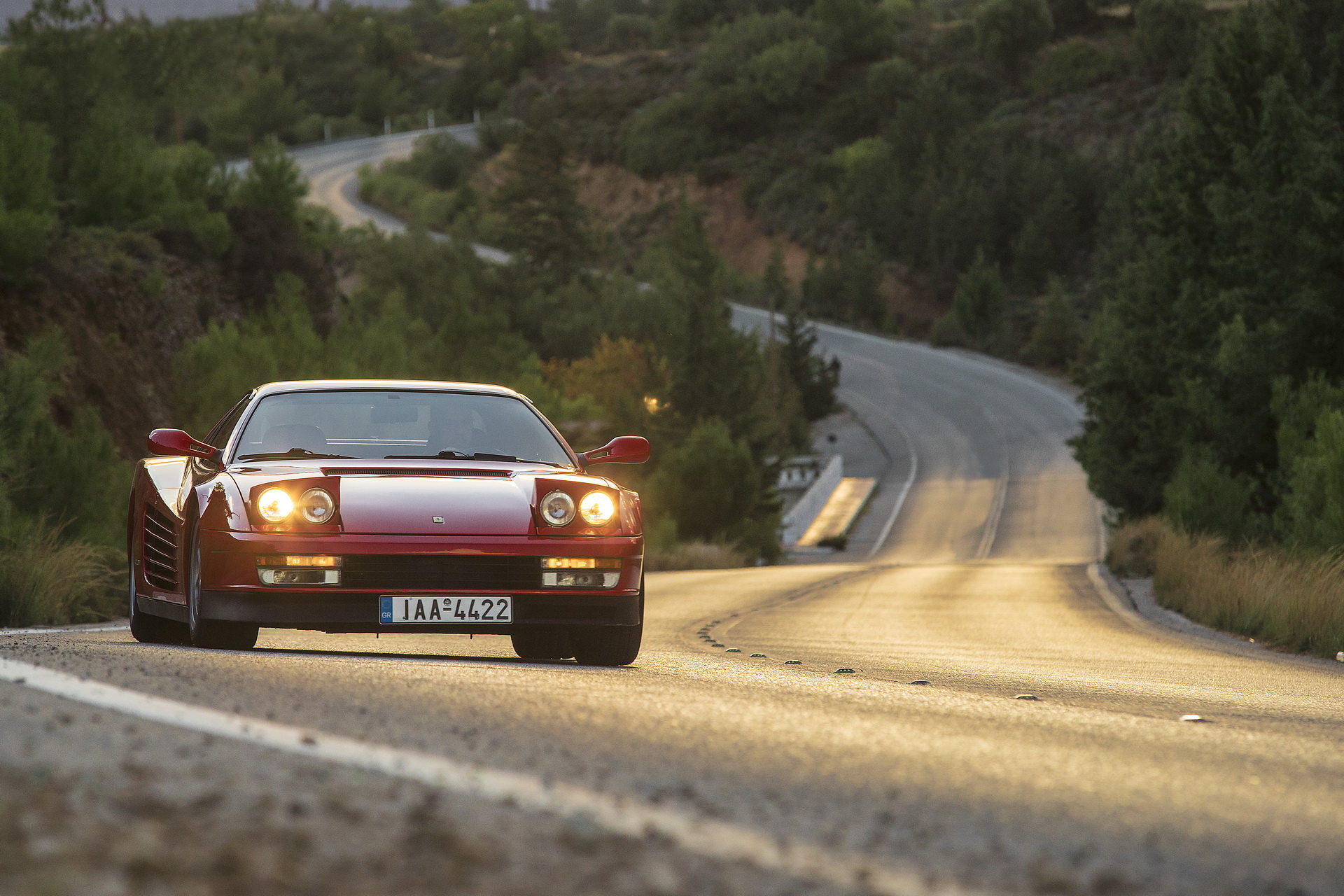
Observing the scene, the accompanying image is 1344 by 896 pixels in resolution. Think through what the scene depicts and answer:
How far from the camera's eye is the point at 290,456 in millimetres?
9375

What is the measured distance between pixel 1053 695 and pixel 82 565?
8.92 meters

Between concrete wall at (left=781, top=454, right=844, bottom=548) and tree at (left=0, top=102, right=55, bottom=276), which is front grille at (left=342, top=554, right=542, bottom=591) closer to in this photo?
tree at (left=0, top=102, right=55, bottom=276)

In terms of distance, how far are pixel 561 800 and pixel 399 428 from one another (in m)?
6.40

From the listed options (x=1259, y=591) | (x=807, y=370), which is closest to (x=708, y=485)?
(x=1259, y=591)

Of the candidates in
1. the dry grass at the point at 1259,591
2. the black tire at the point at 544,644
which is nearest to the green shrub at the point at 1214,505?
the dry grass at the point at 1259,591

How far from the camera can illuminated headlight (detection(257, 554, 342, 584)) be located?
8422 mm

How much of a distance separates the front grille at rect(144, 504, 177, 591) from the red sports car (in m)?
0.03

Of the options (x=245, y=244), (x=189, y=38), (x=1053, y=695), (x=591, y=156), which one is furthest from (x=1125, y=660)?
(x=591, y=156)

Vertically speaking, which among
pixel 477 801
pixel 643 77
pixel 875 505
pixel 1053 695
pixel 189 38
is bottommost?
pixel 875 505

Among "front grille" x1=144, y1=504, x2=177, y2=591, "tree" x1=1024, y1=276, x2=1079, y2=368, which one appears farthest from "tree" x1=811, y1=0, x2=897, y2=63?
"front grille" x1=144, y1=504, x2=177, y2=591

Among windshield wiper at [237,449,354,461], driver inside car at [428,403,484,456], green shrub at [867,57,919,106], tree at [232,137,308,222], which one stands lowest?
windshield wiper at [237,449,354,461]

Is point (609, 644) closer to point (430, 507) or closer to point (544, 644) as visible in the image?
point (544, 644)

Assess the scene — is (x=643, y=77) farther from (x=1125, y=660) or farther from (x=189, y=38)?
(x=1125, y=660)

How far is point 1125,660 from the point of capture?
12.9 meters
